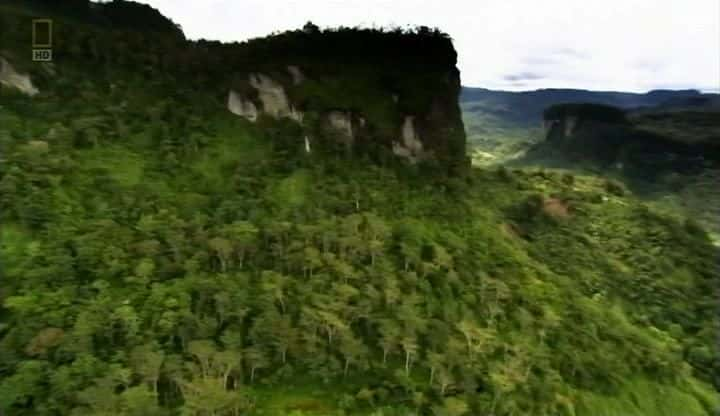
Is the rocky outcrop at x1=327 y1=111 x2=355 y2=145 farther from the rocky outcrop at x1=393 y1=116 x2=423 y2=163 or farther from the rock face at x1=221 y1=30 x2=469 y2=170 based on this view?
the rocky outcrop at x1=393 y1=116 x2=423 y2=163

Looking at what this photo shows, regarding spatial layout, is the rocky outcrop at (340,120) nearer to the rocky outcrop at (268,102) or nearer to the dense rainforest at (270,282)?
the dense rainforest at (270,282)

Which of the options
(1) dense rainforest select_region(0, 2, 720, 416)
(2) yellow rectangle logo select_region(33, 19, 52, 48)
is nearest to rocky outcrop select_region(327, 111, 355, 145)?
A: (1) dense rainforest select_region(0, 2, 720, 416)

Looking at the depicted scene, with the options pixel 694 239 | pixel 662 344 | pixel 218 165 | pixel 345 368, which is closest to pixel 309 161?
pixel 218 165

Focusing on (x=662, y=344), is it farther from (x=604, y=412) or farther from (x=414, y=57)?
(x=414, y=57)

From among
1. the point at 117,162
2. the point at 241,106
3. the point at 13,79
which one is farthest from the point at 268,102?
the point at 13,79

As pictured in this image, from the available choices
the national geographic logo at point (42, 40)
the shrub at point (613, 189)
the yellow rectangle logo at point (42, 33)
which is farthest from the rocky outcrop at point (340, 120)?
the shrub at point (613, 189)

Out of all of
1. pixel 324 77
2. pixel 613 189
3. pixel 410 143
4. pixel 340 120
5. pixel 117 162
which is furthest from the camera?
pixel 613 189

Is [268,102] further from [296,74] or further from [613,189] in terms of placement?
[613,189]
